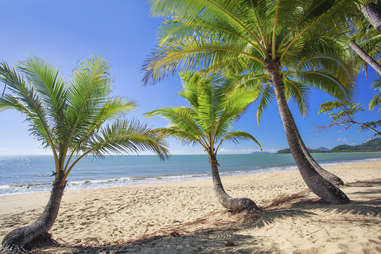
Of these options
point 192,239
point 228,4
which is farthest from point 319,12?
point 192,239

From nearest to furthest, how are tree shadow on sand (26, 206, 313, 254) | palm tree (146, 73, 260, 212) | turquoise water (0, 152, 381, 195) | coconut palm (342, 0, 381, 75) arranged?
tree shadow on sand (26, 206, 313, 254) < coconut palm (342, 0, 381, 75) < palm tree (146, 73, 260, 212) < turquoise water (0, 152, 381, 195)

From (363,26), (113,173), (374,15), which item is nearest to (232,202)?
(374,15)

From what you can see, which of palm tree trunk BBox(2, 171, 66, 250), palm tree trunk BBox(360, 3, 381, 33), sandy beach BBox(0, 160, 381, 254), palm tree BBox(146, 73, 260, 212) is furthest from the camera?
palm tree BBox(146, 73, 260, 212)

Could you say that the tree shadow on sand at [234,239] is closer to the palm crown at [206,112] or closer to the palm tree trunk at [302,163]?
the palm tree trunk at [302,163]

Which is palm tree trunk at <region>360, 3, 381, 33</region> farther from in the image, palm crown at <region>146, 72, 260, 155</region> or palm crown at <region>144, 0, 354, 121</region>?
palm crown at <region>146, 72, 260, 155</region>

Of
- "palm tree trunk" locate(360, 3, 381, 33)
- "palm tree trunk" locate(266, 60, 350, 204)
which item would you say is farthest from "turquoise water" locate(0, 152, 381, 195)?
"palm tree trunk" locate(360, 3, 381, 33)

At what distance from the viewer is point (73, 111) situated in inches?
143

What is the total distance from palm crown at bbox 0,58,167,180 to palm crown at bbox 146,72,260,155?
3.64ft

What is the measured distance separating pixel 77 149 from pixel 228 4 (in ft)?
15.1

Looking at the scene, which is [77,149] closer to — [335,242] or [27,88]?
[27,88]

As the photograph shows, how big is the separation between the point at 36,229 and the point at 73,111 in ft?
7.58

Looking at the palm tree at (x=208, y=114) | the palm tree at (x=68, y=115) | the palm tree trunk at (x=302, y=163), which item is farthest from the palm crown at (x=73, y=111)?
the palm tree trunk at (x=302, y=163)

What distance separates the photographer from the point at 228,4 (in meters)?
3.61

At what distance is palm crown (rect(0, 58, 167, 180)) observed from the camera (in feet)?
11.3
